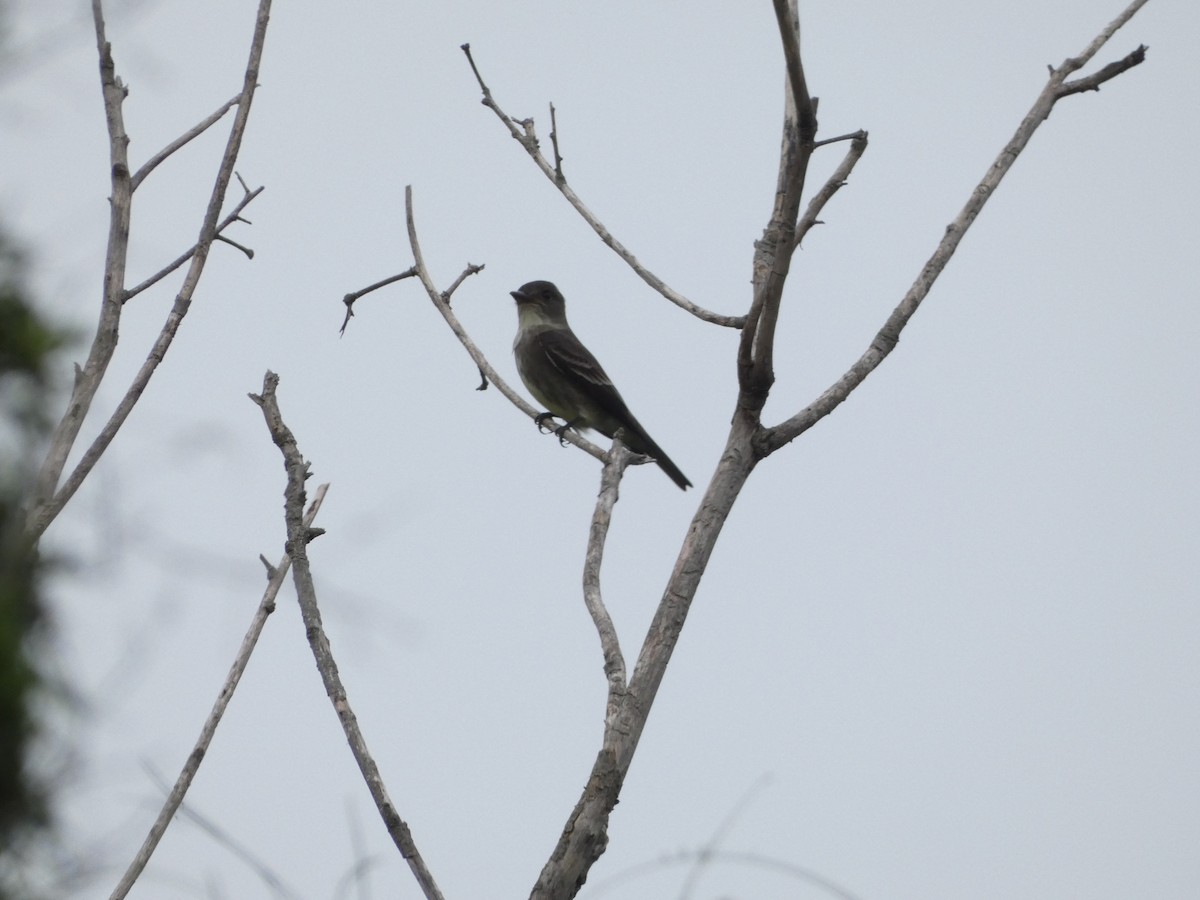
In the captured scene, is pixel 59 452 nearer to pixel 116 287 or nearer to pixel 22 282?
pixel 116 287

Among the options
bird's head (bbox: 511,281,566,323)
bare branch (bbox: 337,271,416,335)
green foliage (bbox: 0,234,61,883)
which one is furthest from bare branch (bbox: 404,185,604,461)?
bird's head (bbox: 511,281,566,323)

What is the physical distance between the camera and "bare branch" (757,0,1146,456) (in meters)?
3.78

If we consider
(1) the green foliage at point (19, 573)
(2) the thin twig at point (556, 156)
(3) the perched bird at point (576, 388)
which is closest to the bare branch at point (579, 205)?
(2) the thin twig at point (556, 156)

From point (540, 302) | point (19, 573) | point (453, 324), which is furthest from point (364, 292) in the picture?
point (540, 302)

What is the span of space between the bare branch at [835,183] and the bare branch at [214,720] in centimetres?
169

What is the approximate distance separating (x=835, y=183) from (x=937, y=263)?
1.37 feet

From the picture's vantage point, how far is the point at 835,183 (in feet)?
13.6

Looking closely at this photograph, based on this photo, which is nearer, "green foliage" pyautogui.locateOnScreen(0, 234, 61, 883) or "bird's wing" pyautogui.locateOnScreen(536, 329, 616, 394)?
"green foliage" pyautogui.locateOnScreen(0, 234, 61, 883)

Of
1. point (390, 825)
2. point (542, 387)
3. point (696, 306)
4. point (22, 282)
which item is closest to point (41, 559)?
point (22, 282)

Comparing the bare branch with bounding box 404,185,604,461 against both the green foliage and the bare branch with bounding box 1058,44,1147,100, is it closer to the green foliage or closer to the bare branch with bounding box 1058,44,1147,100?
the bare branch with bounding box 1058,44,1147,100

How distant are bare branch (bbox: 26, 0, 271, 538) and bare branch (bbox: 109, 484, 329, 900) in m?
0.59

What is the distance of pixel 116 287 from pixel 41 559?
2239mm

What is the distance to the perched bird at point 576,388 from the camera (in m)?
10.9

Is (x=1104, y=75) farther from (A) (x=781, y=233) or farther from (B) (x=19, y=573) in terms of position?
(B) (x=19, y=573)
